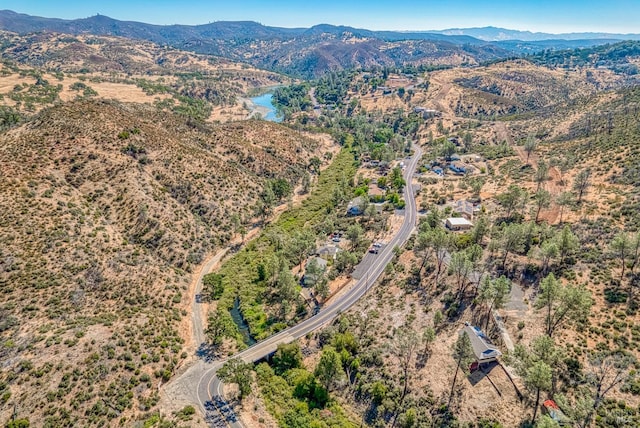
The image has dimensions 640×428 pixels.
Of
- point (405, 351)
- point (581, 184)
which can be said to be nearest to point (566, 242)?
point (581, 184)

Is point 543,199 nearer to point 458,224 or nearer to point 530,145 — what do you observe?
point 458,224

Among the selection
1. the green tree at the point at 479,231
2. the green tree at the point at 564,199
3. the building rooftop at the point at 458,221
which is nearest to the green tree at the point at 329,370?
the green tree at the point at 479,231

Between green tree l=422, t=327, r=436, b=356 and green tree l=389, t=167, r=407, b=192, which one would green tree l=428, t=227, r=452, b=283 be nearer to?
green tree l=422, t=327, r=436, b=356

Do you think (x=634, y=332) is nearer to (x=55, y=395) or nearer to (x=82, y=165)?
(x=55, y=395)

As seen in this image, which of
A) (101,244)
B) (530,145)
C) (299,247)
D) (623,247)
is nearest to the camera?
(623,247)

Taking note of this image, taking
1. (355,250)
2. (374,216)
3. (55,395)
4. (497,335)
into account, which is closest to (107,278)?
(55,395)

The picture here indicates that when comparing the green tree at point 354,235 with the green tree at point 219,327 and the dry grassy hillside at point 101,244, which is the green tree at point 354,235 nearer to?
the green tree at point 219,327

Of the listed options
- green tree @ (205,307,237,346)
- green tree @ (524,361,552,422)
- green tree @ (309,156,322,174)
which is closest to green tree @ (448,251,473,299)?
green tree @ (524,361,552,422)

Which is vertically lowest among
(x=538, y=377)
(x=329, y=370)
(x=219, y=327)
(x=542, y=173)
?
(x=219, y=327)
